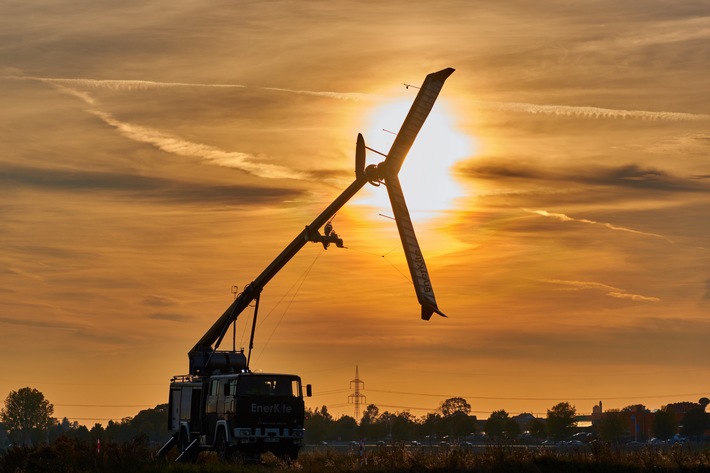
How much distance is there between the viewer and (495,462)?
39.8 m

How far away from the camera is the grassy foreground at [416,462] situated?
39906 mm

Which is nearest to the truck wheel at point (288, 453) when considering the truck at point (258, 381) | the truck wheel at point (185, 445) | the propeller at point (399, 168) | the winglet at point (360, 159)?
→ the truck at point (258, 381)

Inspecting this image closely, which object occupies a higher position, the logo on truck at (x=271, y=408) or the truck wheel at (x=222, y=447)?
the logo on truck at (x=271, y=408)

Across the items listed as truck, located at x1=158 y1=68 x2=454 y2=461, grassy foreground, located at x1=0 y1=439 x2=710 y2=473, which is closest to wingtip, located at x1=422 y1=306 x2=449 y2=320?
truck, located at x1=158 y1=68 x2=454 y2=461

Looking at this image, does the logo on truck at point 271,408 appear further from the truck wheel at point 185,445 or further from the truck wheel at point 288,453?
the truck wheel at point 185,445

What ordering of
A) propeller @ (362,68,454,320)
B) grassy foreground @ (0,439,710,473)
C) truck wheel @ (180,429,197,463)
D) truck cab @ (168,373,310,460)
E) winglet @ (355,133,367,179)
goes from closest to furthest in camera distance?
grassy foreground @ (0,439,710,473) → truck cab @ (168,373,310,460) → truck wheel @ (180,429,197,463) → propeller @ (362,68,454,320) → winglet @ (355,133,367,179)

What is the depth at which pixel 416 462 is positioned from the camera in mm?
40938

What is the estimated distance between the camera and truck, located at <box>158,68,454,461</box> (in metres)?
48.6

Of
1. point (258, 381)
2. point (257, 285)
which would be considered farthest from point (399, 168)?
point (258, 381)

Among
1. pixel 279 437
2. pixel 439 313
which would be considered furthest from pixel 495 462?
pixel 439 313

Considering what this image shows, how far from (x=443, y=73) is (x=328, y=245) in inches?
480

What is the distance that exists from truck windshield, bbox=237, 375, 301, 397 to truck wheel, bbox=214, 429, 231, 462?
108 inches

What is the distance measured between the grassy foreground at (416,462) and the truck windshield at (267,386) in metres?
3.09

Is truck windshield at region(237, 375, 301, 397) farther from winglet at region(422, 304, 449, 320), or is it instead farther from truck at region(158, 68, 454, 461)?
winglet at region(422, 304, 449, 320)
